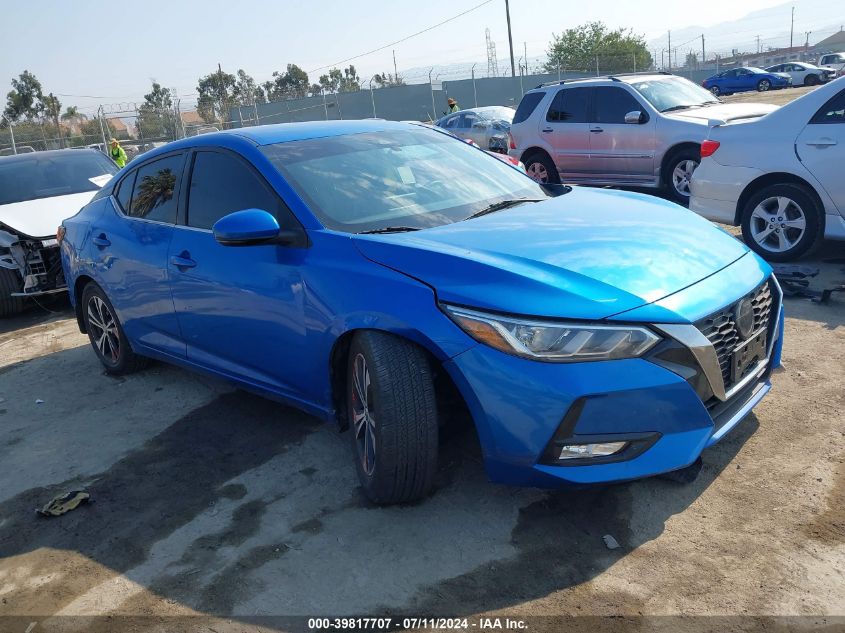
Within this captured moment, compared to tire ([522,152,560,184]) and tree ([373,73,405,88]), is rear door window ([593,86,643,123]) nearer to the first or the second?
tire ([522,152,560,184])

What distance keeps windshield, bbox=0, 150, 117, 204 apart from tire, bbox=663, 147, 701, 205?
23.9 ft

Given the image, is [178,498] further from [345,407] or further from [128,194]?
[128,194]

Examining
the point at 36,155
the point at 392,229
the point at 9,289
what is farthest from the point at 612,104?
the point at 392,229

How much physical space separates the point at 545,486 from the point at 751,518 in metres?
0.87

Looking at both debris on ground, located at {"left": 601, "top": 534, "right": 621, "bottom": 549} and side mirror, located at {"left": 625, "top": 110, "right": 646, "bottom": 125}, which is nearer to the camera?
debris on ground, located at {"left": 601, "top": 534, "right": 621, "bottom": 549}

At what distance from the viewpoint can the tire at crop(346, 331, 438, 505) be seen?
10.6 feet

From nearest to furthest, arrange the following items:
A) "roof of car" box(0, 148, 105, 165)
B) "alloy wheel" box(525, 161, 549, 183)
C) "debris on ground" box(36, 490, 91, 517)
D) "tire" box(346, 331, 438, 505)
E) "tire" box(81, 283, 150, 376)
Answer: "tire" box(346, 331, 438, 505) < "debris on ground" box(36, 490, 91, 517) < "tire" box(81, 283, 150, 376) < "roof of car" box(0, 148, 105, 165) < "alloy wheel" box(525, 161, 549, 183)

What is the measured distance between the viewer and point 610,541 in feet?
10.2

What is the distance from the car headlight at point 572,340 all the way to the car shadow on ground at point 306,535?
0.78m

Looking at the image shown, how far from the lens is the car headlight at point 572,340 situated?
9.58ft

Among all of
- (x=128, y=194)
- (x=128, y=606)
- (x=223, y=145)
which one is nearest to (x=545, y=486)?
(x=128, y=606)

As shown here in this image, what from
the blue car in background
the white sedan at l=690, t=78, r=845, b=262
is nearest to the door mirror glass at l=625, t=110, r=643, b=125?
the white sedan at l=690, t=78, r=845, b=262

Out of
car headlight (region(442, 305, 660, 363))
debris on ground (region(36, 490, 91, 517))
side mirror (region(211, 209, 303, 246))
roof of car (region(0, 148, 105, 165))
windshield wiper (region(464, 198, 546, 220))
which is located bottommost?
debris on ground (region(36, 490, 91, 517))

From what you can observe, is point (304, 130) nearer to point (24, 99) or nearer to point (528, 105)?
point (528, 105)
